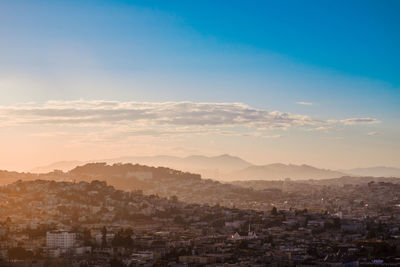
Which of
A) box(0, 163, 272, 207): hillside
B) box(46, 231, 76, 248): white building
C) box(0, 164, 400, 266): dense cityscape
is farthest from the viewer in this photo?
box(0, 163, 272, 207): hillside

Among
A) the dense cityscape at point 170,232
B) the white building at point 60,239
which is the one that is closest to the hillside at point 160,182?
the dense cityscape at point 170,232

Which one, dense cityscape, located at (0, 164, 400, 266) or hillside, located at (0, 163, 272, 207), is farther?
hillside, located at (0, 163, 272, 207)

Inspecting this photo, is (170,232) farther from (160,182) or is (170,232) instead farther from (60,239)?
(160,182)

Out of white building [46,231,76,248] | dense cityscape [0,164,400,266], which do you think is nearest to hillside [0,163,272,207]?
dense cityscape [0,164,400,266]

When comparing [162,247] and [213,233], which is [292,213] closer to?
[213,233]

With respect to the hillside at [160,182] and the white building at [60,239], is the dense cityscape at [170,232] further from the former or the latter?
the hillside at [160,182]

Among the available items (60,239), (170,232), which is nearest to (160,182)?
(170,232)

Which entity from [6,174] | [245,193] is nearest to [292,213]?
[245,193]

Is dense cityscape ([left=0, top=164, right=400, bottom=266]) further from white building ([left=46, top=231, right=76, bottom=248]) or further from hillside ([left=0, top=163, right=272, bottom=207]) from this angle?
hillside ([left=0, top=163, right=272, bottom=207])

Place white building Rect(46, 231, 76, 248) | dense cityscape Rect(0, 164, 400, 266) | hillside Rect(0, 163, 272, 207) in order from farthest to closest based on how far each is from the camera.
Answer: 1. hillside Rect(0, 163, 272, 207)
2. white building Rect(46, 231, 76, 248)
3. dense cityscape Rect(0, 164, 400, 266)
